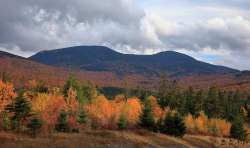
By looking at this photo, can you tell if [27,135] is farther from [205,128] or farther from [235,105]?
[235,105]

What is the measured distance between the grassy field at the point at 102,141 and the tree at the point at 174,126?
2.38 meters

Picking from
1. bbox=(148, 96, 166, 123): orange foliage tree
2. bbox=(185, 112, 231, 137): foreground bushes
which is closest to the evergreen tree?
bbox=(185, 112, 231, 137): foreground bushes

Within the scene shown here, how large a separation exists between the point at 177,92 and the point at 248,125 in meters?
26.0

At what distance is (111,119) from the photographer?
100188mm

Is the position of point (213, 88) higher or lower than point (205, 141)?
higher

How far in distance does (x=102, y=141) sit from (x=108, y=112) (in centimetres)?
3789

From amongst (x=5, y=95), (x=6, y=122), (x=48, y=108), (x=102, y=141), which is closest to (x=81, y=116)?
(x=48, y=108)

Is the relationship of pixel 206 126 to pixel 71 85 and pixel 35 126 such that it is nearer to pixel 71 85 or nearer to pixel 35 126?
pixel 71 85

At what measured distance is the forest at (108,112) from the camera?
72.4 meters

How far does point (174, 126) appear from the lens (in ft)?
293

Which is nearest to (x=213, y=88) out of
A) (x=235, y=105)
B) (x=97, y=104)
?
(x=235, y=105)

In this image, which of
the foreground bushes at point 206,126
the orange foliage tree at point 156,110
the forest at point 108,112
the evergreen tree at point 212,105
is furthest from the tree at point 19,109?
the evergreen tree at point 212,105

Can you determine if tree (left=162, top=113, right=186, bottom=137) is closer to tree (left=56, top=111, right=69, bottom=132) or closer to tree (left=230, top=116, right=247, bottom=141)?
tree (left=230, top=116, right=247, bottom=141)

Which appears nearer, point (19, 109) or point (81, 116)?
point (19, 109)
